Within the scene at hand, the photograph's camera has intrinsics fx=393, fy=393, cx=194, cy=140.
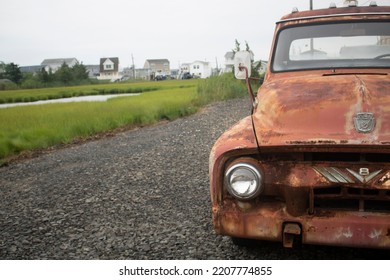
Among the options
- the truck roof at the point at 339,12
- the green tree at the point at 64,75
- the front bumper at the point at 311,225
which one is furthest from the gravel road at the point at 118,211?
the green tree at the point at 64,75

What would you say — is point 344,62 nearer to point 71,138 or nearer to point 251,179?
point 251,179

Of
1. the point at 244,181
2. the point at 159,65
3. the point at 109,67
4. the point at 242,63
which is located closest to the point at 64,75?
the point at 242,63

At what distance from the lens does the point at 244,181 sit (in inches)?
76.3

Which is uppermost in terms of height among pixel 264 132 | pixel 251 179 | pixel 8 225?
pixel 264 132

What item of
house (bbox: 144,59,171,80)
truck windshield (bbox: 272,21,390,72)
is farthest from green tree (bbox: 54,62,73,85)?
house (bbox: 144,59,171,80)

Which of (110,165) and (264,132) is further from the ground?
(264,132)

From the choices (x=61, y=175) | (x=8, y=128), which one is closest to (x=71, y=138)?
(x=8, y=128)

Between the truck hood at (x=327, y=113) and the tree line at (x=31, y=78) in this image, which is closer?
the truck hood at (x=327, y=113)

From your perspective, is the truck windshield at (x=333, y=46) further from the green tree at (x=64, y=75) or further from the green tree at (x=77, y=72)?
the green tree at (x=77, y=72)

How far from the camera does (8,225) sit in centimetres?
321

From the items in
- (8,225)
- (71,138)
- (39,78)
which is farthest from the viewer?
(39,78)

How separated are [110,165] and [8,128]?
4.25 m

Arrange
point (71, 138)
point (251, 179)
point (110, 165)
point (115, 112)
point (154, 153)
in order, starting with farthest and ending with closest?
point (115, 112), point (71, 138), point (154, 153), point (110, 165), point (251, 179)

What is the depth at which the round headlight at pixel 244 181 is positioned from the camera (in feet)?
6.29
